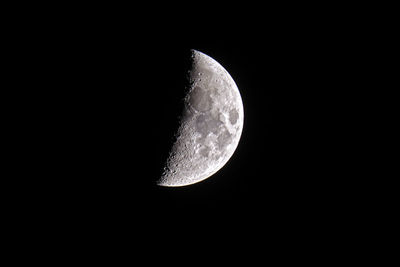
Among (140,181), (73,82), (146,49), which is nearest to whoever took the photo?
(73,82)

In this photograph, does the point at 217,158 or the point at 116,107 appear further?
the point at 217,158

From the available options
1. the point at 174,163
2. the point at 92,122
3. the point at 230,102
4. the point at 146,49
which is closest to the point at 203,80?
the point at 230,102

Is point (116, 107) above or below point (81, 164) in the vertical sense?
above

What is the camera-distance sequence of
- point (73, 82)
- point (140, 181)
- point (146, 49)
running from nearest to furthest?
point (73, 82), point (146, 49), point (140, 181)

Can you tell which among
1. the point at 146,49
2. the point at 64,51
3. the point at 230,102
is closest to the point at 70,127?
the point at 64,51

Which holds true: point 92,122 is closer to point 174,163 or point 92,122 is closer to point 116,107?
point 116,107

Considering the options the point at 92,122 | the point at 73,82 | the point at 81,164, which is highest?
the point at 73,82
